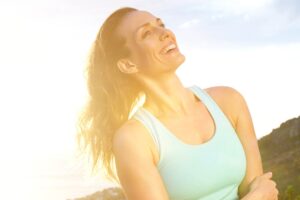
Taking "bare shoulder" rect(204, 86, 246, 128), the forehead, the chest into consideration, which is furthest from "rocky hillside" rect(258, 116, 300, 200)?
the forehead

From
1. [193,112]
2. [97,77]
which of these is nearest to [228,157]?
[193,112]

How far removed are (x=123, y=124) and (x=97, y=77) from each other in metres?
0.71

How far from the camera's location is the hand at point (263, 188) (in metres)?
4.93

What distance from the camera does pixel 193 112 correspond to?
5309 mm

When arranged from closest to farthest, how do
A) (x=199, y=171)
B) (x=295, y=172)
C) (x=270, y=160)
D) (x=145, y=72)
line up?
(x=199, y=171), (x=145, y=72), (x=295, y=172), (x=270, y=160)

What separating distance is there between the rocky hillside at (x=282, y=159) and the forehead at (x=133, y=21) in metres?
28.5

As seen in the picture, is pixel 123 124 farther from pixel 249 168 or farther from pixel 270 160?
pixel 270 160

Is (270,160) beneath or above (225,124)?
beneath

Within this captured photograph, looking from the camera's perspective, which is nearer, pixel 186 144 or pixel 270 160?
pixel 186 144

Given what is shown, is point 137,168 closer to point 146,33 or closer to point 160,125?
point 160,125

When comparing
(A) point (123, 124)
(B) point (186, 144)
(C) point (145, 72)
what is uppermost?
(C) point (145, 72)

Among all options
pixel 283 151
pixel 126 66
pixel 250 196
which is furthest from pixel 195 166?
pixel 283 151

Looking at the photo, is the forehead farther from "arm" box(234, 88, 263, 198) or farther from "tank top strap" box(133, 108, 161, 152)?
"arm" box(234, 88, 263, 198)

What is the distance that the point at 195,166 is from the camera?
16.1ft
